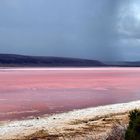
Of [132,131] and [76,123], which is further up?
[132,131]

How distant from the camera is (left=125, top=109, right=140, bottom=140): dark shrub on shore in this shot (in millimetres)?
6255

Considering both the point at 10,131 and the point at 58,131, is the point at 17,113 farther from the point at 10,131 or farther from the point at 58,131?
the point at 58,131

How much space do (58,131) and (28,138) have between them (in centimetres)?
129

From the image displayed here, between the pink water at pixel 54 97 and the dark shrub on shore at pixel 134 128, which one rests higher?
the dark shrub on shore at pixel 134 128

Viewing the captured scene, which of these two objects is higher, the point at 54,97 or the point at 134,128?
the point at 134,128

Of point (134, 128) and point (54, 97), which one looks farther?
point (54, 97)

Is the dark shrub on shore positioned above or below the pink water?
above

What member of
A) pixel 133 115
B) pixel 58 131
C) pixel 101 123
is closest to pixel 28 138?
pixel 58 131

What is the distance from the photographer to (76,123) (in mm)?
17406

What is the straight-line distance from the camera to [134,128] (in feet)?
20.8

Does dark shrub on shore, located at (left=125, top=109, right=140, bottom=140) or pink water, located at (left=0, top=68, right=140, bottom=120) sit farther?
pink water, located at (left=0, top=68, right=140, bottom=120)

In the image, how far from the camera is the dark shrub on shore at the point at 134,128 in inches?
246

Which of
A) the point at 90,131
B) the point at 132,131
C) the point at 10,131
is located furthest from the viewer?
the point at 10,131

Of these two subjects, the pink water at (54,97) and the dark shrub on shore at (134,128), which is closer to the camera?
the dark shrub on shore at (134,128)
